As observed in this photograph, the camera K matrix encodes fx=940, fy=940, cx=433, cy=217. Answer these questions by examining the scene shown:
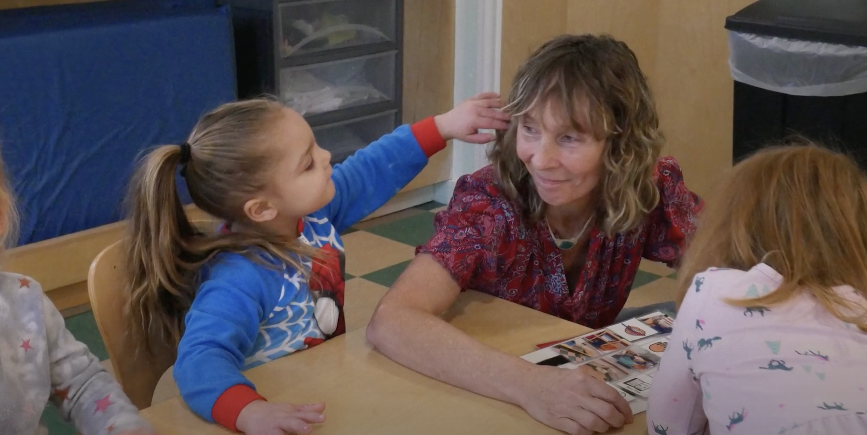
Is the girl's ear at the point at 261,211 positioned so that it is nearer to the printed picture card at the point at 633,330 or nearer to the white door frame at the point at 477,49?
the printed picture card at the point at 633,330

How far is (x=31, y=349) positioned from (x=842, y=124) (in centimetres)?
219

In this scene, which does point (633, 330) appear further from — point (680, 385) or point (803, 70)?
point (803, 70)

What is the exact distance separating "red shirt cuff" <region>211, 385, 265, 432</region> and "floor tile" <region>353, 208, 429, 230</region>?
2.39 m

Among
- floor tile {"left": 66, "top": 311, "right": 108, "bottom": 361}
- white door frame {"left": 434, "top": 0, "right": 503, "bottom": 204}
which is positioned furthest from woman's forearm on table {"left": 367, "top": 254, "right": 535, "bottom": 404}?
white door frame {"left": 434, "top": 0, "right": 503, "bottom": 204}

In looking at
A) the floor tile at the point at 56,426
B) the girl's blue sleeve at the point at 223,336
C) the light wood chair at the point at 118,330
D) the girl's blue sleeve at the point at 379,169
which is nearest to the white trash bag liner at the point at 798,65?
the girl's blue sleeve at the point at 379,169

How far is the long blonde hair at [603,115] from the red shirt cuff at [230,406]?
60cm

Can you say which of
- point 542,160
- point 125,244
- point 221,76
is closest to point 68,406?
point 125,244

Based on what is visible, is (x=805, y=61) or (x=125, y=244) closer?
(x=125, y=244)

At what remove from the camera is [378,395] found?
1173 mm

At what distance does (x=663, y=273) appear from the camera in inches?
124

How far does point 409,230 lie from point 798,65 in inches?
59.5

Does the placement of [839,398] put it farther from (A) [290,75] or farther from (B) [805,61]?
(A) [290,75]

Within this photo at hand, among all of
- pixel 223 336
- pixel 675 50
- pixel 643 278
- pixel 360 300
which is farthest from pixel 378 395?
Result: pixel 675 50

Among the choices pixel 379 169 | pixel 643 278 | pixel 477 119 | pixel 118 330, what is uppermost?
pixel 477 119
